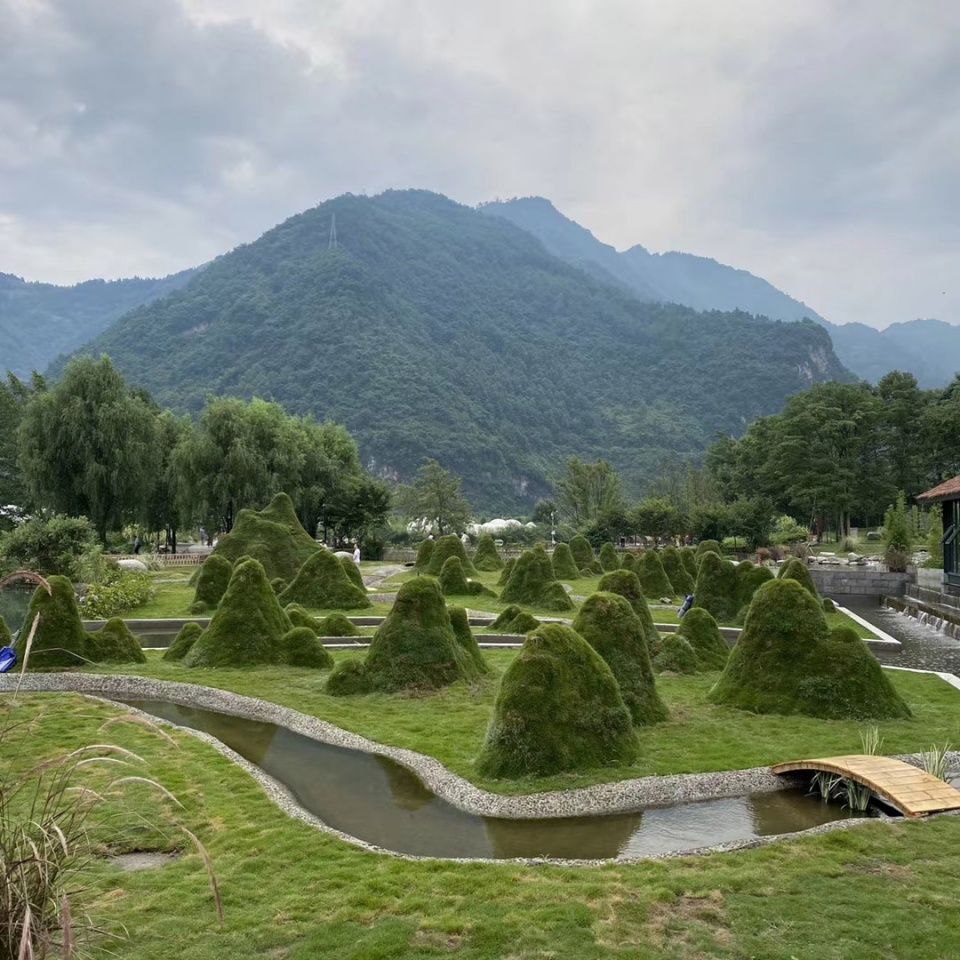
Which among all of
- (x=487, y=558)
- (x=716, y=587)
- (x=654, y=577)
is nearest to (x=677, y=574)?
(x=654, y=577)

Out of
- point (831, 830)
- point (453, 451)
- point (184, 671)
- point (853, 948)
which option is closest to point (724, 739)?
point (831, 830)

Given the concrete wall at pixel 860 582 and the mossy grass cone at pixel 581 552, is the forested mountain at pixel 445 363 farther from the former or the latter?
the concrete wall at pixel 860 582

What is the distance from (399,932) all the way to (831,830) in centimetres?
539

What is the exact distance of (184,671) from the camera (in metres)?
18.1

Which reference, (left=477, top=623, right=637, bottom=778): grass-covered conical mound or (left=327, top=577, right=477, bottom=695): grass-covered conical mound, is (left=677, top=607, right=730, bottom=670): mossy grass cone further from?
(left=477, top=623, right=637, bottom=778): grass-covered conical mound

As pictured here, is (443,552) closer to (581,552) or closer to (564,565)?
(564,565)

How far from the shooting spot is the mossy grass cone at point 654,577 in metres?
33.1

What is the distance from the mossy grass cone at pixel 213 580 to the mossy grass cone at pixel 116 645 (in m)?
8.10

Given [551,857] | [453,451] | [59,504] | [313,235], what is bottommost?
[551,857]

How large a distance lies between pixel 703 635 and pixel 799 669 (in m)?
4.66

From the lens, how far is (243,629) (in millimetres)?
19047

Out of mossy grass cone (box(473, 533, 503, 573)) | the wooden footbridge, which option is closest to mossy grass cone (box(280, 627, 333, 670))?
the wooden footbridge

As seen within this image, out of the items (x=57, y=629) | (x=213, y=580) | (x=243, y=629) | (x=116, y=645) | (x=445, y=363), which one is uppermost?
(x=445, y=363)

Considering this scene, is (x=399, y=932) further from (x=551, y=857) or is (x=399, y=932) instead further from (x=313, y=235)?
(x=313, y=235)
